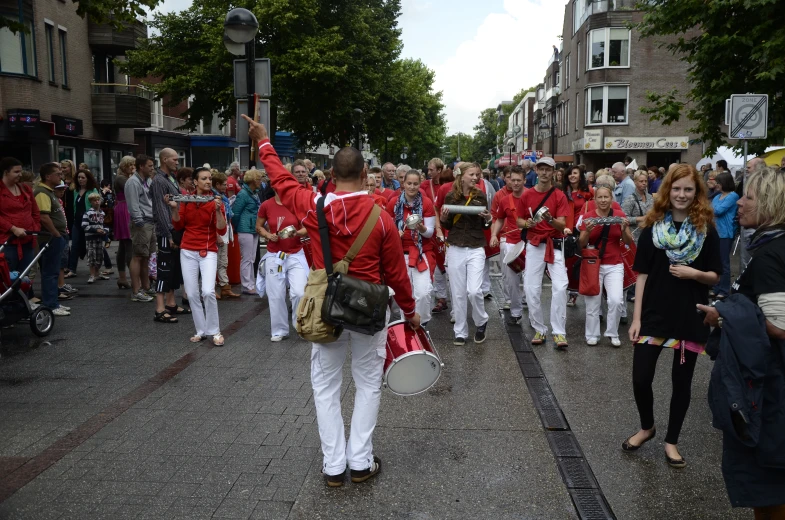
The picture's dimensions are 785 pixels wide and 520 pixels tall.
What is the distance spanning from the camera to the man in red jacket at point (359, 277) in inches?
166

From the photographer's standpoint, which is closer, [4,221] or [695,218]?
[695,218]

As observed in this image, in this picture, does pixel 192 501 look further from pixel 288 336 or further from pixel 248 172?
pixel 248 172

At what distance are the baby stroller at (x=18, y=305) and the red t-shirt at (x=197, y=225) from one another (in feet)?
6.18

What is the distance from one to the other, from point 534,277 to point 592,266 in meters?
0.70

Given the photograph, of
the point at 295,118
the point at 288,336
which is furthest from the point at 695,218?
the point at 295,118

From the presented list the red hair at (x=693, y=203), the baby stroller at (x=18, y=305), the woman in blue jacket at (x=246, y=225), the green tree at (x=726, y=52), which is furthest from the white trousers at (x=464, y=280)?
the green tree at (x=726, y=52)

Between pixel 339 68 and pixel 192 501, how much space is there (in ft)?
87.1

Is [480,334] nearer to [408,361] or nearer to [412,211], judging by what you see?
[412,211]

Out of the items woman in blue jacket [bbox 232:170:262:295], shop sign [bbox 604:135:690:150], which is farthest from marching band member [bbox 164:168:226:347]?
shop sign [bbox 604:135:690:150]

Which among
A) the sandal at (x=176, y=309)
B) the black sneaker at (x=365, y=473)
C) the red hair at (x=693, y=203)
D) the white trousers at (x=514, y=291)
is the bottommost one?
the sandal at (x=176, y=309)

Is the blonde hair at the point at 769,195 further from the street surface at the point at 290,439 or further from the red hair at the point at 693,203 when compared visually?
the street surface at the point at 290,439

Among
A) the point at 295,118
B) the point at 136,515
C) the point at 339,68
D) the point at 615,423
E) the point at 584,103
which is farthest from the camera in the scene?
the point at 584,103

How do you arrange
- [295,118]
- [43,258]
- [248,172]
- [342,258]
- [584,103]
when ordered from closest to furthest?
1. [342,258]
2. [43,258]
3. [248,172]
4. [295,118]
5. [584,103]

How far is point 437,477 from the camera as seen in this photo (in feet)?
14.7
